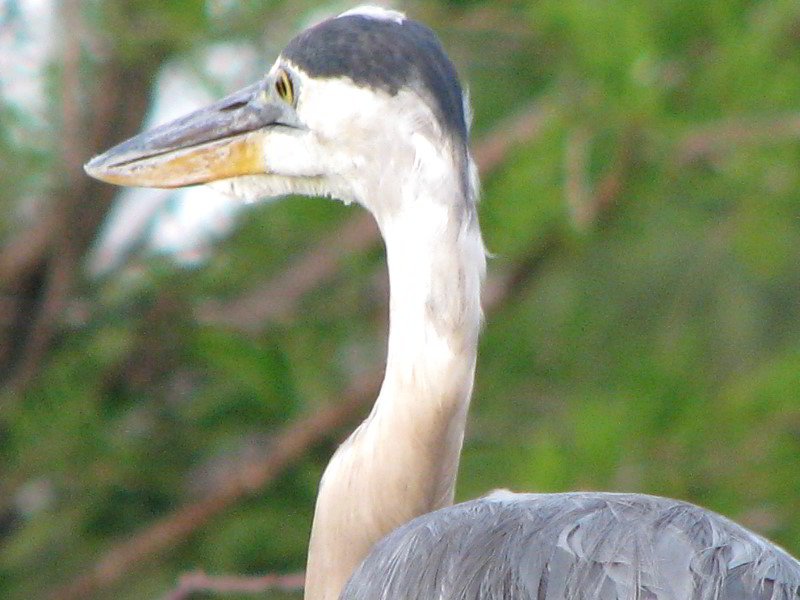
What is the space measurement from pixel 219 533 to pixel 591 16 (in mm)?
1919

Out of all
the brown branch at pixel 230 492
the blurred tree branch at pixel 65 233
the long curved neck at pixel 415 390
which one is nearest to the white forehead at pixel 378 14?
the long curved neck at pixel 415 390

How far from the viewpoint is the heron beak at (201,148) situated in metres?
2.51

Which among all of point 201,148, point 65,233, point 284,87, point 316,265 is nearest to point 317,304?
point 316,265

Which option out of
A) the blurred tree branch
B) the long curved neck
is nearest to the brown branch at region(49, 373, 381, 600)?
the blurred tree branch

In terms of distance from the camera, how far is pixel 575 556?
2.06 meters

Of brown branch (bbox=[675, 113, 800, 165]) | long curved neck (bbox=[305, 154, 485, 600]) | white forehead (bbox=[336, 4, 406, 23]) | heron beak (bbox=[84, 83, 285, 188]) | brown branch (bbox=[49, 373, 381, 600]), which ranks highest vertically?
white forehead (bbox=[336, 4, 406, 23])

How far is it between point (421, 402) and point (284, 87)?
0.59m

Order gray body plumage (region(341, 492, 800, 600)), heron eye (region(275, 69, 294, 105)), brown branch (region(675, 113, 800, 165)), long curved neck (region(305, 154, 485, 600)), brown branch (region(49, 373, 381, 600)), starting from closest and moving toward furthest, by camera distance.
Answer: gray body plumage (region(341, 492, 800, 600)) < long curved neck (region(305, 154, 485, 600)) < heron eye (region(275, 69, 294, 105)) < brown branch (region(675, 113, 800, 165)) < brown branch (region(49, 373, 381, 600))

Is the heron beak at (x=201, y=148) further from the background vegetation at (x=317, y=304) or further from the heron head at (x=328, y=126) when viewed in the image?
the background vegetation at (x=317, y=304)

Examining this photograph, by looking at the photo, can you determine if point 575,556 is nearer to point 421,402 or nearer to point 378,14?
point 421,402

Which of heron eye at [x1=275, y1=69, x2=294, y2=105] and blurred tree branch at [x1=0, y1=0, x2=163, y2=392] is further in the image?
blurred tree branch at [x1=0, y1=0, x2=163, y2=392]

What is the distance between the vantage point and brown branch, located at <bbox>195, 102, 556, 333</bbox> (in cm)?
437

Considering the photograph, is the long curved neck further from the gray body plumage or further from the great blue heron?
the gray body plumage

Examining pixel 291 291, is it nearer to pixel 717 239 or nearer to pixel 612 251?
pixel 612 251
